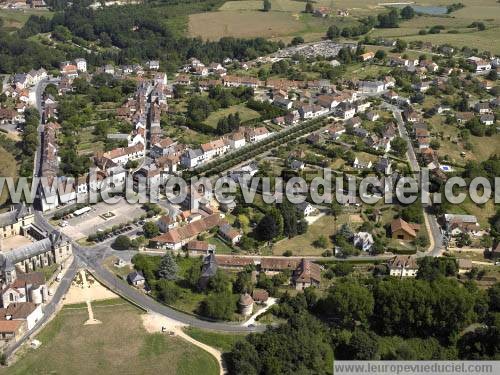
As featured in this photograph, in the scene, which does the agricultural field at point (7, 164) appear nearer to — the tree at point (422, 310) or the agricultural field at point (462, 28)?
the tree at point (422, 310)

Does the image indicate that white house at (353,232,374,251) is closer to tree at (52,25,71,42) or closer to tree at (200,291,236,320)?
tree at (200,291,236,320)

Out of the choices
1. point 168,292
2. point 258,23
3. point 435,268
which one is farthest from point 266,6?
point 168,292

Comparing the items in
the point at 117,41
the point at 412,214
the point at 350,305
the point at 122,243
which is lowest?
the point at 350,305

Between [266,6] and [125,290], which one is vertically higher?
[266,6]

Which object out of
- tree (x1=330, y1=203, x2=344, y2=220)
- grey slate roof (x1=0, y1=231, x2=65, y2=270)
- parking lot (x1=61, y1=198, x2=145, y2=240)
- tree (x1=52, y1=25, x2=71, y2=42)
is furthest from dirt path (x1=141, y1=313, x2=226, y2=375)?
tree (x1=52, y1=25, x2=71, y2=42)

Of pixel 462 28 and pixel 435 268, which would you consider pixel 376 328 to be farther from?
pixel 462 28

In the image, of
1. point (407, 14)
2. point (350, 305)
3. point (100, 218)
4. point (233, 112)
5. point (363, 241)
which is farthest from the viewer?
point (407, 14)

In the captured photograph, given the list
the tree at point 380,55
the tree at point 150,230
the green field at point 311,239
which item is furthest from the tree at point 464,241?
the tree at point 380,55
